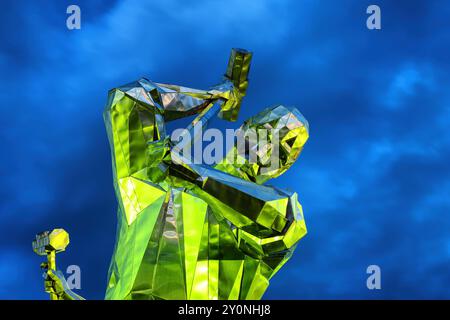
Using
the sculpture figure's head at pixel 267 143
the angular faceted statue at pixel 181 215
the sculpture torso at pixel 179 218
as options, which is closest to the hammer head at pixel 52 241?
the angular faceted statue at pixel 181 215

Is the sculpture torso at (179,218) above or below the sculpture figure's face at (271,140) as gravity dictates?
below

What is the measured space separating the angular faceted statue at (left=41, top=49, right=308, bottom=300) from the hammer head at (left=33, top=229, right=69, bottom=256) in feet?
0.91

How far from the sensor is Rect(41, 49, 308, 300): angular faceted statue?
6285 millimetres

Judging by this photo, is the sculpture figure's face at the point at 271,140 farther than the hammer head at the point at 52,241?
Yes

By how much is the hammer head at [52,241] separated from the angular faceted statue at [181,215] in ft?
0.91

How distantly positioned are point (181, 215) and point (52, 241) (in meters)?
1.30

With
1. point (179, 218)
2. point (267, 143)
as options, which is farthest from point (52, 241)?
point (267, 143)

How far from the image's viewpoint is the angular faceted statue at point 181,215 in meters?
6.29

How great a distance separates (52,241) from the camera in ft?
20.6

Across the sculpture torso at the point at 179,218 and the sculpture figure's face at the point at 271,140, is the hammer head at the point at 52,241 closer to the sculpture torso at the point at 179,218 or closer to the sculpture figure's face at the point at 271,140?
the sculpture torso at the point at 179,218

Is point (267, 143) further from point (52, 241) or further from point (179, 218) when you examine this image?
point (52, 241)
